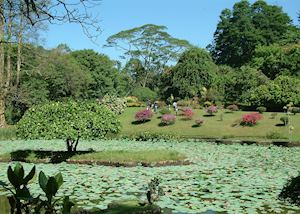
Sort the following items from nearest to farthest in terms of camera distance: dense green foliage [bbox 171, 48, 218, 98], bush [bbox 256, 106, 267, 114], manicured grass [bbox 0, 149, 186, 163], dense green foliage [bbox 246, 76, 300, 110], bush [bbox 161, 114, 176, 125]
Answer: manicured grass [bbox 0, 149, 186, 163], bush [bbox 161, 114, 176, 125], bush [bbox 256, 106, 267, 114], dense green foliage [bbox 246, 76, 300, 110], dense green foliage [bbox 171, 48, 218, 98]

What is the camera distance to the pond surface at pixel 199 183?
816 cm

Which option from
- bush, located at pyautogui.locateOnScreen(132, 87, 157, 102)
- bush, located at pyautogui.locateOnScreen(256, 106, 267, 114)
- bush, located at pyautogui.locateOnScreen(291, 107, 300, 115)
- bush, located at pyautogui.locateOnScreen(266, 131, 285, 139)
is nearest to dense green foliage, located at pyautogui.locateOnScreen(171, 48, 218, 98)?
bush, located at pyautogui.locateOnScreen(132, 87, 157, 102)

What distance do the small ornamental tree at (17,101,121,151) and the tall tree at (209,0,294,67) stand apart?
53.1 metres

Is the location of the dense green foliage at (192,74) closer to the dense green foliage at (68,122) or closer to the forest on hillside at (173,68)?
the forest on hillside at (173,68)

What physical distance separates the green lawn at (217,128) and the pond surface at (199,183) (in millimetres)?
10345

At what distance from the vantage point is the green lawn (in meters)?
26.9

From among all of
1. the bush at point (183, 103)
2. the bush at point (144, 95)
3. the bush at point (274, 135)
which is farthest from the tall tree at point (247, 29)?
the bush at point (274, 135)

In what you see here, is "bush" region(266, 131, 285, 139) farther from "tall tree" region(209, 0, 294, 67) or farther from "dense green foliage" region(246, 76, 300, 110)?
"tall tree" region(209, 0, 294, 67)

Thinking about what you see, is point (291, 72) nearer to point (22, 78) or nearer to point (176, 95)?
point (176, 95)

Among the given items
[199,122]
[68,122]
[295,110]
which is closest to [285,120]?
[295,110]

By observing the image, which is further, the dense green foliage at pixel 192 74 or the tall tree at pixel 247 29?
the tall tree at pixel 247 29

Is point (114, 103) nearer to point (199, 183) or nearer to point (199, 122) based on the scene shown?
point (199, 122)

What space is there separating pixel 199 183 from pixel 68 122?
21.0 ft

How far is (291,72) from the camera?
148 ft
